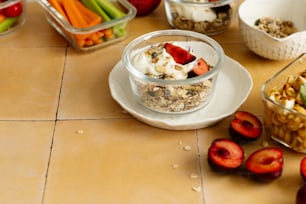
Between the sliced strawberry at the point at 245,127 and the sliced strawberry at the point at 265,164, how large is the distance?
0.16 feet

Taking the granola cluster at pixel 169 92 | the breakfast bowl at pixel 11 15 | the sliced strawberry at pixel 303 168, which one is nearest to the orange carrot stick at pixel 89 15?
the breakfast bowl at pixel 11 15

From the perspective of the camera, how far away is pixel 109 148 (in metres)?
1.01

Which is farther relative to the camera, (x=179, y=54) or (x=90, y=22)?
(x=90, y=22)

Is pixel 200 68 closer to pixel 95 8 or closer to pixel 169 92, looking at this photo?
pixel 169 92

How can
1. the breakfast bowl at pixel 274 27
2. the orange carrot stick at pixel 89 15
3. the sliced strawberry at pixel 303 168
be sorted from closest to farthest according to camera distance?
1. the sliced strawberry at pixel 303 168
2. the breakfast bowl at pixel 274 27
3. the orange carrot stick at pixel 89 15

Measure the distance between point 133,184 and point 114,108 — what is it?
0.20 m

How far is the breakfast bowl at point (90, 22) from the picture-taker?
4.00ft

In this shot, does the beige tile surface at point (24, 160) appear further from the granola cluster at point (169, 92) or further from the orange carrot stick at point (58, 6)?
the orange carrot stick at point (58, 6)

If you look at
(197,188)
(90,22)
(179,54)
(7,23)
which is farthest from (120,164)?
(7,23)

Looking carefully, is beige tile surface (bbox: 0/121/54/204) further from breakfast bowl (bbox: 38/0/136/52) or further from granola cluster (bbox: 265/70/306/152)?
granola cluster (bbox: 265/70/306/152)

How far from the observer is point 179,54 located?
109 centimetres

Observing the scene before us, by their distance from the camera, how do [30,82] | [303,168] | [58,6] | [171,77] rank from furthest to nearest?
[58,6]
[30,82]
[171,77]
[303,168]

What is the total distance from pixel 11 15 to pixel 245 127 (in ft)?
1.89

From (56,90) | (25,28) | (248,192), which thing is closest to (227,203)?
(248,192)
